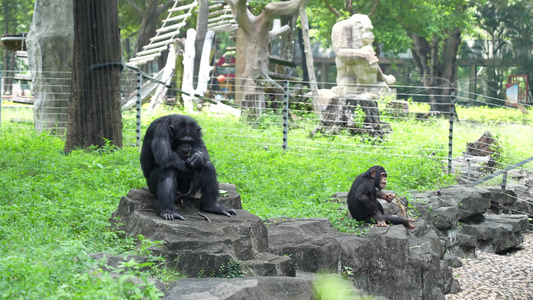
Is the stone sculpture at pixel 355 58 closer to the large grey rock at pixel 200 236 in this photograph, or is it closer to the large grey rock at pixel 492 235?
the large grey rock at pixel 492 235

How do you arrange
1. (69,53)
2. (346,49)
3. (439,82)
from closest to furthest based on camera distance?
(69,53)
(346,49)
(439,82)

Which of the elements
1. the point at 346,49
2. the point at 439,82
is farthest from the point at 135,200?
the point at 439,82

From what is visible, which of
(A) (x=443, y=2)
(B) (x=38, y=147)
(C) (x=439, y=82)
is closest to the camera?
(B) (x=38, y=147)

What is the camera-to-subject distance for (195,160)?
19.4 feet

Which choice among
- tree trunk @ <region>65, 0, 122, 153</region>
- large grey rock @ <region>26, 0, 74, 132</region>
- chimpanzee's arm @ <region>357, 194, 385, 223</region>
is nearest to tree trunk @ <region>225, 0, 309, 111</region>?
large grey rock @ <region>26, 0, 74, 132</region>

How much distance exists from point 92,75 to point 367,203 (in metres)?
5.82

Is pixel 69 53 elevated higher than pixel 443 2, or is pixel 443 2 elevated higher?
pixel 443 2

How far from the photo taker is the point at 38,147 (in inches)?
420

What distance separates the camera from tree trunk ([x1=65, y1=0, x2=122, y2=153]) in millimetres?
10891

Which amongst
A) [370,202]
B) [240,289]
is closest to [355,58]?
[370,202]

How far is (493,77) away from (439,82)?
7812mm

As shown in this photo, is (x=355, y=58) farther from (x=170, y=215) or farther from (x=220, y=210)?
(x=170, y=215)

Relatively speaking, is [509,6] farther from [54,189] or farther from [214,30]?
[54,189]

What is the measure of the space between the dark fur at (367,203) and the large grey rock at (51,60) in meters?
7.94
